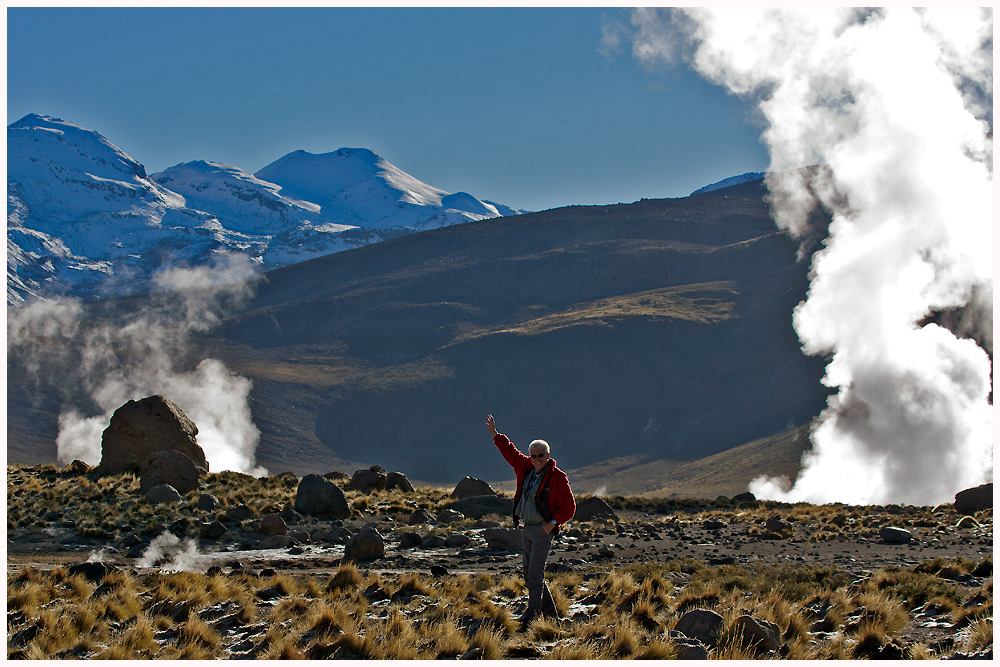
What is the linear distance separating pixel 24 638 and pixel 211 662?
6.64 ft

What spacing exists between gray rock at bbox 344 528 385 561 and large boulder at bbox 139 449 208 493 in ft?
29.4

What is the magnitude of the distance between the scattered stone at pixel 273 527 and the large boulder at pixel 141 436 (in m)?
9.34

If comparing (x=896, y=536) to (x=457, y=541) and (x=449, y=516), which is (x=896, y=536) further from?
(x=449, y=516)

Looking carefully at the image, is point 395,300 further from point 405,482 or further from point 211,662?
point 211,662

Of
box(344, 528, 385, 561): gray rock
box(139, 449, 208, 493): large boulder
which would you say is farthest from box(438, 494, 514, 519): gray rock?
box(344, 528, 385, 561): gray rock

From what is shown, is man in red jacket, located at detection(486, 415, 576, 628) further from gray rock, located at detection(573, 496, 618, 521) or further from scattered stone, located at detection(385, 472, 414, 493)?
scattered stone, located at detection(385, 472, 414, 493)

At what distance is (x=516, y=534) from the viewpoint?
635 inches

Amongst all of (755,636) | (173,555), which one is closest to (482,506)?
(173,555)

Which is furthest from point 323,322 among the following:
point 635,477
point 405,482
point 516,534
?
point 516,534

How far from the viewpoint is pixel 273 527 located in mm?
17328

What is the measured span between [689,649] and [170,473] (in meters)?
18.2

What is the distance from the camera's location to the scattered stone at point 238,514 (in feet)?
60.4

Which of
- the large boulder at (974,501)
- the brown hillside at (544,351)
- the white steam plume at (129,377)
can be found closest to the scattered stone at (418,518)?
the large boulder at (974,501)

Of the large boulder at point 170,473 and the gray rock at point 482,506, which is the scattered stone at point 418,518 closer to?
the gray rock at point 482,506
